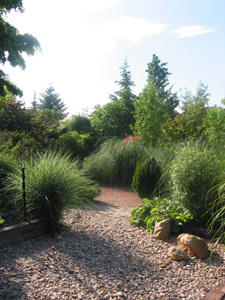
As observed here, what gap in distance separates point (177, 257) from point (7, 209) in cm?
271

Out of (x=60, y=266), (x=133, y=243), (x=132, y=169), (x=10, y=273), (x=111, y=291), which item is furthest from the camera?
(x=132, y=169)

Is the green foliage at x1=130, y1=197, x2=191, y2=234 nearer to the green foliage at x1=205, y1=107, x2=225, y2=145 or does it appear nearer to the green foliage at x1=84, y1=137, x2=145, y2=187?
the green foliage at x1=205, y1=107, x2=225, y2=145

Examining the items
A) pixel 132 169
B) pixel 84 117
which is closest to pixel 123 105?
pixel 84 117

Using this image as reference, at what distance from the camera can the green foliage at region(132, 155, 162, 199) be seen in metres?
6.48

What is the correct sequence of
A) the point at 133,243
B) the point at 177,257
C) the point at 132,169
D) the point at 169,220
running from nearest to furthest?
1. the point at 177,257
2. the point at 133,243
3. the point at 169,220
4. the point at 132,169

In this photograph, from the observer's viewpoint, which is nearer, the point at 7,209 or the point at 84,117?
the point at 7,209

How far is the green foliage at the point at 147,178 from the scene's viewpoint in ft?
21.3

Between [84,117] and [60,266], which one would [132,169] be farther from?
[84,117]

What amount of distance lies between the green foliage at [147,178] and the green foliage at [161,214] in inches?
59.1

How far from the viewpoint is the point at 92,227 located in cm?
452

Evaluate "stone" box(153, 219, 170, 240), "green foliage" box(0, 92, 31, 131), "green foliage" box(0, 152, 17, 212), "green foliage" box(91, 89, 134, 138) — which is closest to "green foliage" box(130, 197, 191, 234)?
"stone" box(153, 219, 170, 240)

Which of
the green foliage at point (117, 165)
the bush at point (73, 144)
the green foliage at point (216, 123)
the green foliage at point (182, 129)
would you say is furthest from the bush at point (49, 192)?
the bush at point (73, 144)

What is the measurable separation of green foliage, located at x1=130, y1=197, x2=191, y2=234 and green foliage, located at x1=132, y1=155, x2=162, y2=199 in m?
1.50

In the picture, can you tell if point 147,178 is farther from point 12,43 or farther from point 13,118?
point 13,118
